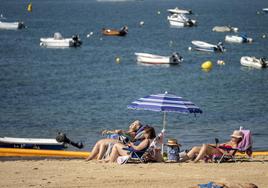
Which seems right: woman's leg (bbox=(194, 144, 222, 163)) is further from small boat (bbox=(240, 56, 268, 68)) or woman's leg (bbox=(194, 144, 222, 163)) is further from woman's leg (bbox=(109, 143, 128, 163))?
small boat (bbox=(240, 56, 268, 68))

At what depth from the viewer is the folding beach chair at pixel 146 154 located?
17.6 m

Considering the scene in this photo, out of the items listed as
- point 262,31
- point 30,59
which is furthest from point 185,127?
point 262,31

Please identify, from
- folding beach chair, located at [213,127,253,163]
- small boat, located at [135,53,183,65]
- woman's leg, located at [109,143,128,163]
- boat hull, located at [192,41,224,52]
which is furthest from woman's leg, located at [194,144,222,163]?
boat hull, located at [192,41,224,52]

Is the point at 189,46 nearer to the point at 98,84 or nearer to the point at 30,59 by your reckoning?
the point at 30,59

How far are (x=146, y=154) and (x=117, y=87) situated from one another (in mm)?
33131

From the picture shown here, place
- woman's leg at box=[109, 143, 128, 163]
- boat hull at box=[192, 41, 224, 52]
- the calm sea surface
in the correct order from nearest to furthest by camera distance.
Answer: woman's leg at box=[109, 143, 128, 163]
the calm sea surface
boat hull at box=[192, 41, 224, 52]

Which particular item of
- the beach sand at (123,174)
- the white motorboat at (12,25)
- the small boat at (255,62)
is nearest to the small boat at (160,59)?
the small boat at (255,62)

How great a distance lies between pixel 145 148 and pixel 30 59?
164 ft

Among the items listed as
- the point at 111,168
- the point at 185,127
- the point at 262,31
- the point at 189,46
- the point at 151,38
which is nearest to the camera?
the point at 111,168

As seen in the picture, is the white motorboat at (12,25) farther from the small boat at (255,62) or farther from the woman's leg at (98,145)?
the woman's leg at (98,145)

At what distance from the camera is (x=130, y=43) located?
85.4 meters

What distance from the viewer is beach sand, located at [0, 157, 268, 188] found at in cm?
1555

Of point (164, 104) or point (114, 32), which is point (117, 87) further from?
point (114, 32)

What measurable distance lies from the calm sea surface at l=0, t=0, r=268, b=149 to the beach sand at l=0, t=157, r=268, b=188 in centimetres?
1079
